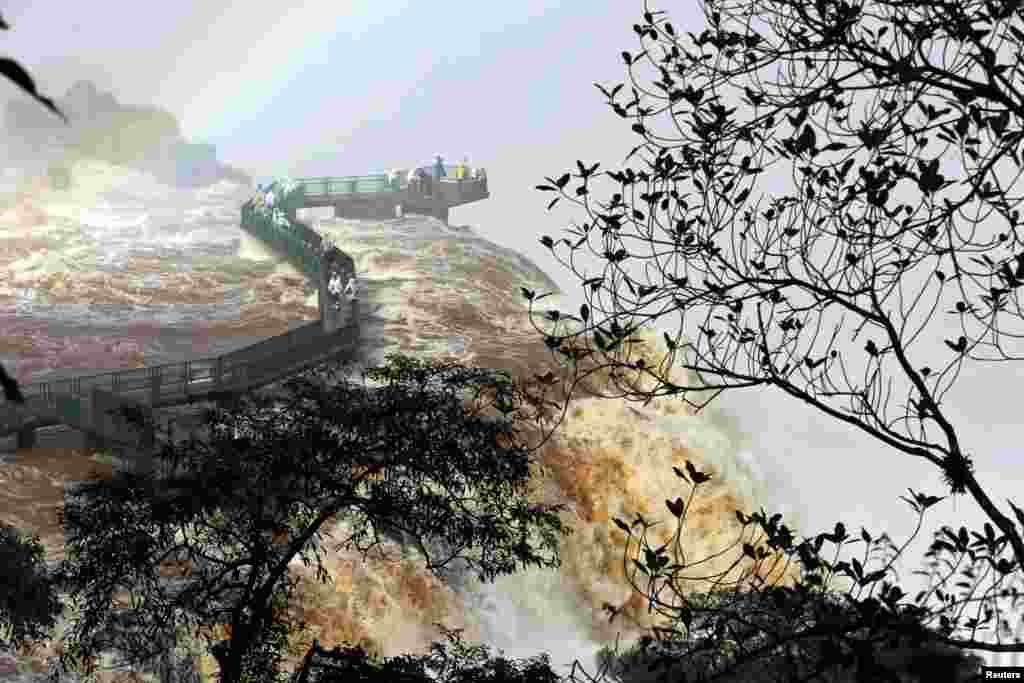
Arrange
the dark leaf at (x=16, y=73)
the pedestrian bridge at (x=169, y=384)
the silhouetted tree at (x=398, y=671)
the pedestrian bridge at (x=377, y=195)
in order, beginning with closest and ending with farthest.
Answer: the dark leaf at (x=16, y=73)
the silhouetted tree at (x=398, y=671)
the pedestrian bridge at (x=169, y=384)
the pedestrian bridge at (x=377, y=195)

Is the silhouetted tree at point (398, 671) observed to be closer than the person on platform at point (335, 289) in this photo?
Yes

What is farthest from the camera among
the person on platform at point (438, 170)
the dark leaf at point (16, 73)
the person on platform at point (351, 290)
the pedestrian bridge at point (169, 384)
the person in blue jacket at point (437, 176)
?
the person on platform at point (438, 170)

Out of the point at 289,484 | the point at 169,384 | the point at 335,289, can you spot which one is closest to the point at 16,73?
the point at 289,484

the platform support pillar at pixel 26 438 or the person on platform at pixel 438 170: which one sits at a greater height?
the person on platform at pixel 438 170

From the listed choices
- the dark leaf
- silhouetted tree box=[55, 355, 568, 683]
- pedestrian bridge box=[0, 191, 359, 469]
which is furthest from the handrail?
the dark leaf

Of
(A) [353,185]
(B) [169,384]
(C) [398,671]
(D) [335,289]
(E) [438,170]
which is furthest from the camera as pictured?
(E) [438,170]

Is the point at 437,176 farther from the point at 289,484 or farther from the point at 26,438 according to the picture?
the point at 289,484

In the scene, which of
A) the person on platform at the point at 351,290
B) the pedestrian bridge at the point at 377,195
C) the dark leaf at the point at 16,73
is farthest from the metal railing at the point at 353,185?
the dark leaf at the point at 16,73

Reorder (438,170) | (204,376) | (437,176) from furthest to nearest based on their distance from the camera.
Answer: (438,170) < (437,176) < (204,376)

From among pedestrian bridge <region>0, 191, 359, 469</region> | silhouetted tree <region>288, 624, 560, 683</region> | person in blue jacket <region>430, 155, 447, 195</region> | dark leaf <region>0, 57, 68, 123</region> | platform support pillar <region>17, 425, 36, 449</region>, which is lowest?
platform support pillar <region>17, 425, 36, 449</region>

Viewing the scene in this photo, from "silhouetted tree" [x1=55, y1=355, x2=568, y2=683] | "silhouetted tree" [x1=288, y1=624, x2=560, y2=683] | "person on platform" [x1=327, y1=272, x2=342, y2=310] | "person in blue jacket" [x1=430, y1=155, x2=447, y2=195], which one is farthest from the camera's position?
"person in blue jacket" [x1=430, y1=155, x2=447, y2=195]

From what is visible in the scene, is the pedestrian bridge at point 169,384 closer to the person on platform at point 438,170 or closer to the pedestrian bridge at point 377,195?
the pedestrian bridge at point 377,195

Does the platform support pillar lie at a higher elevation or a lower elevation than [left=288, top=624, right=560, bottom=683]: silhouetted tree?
lower

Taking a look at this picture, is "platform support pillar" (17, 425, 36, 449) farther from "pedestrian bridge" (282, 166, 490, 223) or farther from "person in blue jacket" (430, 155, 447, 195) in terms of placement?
"person in blue jacket" (430, 155, 447, 195)
